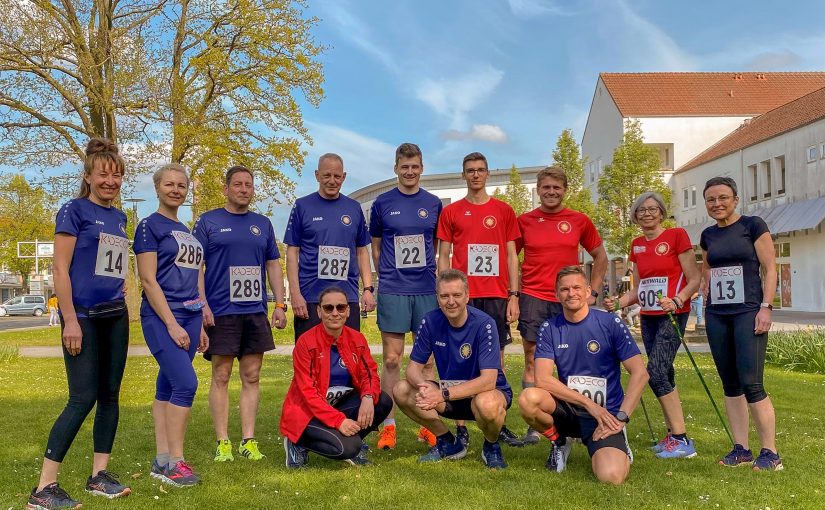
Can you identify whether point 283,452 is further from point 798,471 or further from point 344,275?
point 798,471

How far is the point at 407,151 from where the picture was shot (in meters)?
5.98

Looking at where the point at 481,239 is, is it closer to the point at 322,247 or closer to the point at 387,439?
the point at 322,247

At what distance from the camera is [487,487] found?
4559 millimetres

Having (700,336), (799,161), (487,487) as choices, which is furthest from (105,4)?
(799,161)

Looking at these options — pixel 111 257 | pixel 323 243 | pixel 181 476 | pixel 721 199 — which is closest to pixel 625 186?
pixel 721 199

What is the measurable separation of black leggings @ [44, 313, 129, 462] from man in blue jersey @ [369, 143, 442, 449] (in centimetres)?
217

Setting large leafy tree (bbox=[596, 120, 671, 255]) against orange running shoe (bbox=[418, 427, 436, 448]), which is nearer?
orange running shoe (bbox=[418, 427, 436, 448])

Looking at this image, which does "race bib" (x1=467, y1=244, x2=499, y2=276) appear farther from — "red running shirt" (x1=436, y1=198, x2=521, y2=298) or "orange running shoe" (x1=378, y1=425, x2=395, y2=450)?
"orange running shoe" (x1=378, y1=425, x2=395, y2=450)

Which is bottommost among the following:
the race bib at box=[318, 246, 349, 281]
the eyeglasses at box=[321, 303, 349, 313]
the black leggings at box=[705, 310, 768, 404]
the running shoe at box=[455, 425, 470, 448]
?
the running shoe at box=[455, 425, 470, 448]

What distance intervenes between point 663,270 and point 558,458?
1796 mm

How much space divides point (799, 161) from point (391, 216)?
26383 millimetres

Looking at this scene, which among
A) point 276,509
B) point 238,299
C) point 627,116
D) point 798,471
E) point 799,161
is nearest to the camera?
point 276,509

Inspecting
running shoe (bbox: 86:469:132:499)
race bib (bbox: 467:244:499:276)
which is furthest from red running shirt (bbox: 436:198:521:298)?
running shoe (bbox: 86:469:132:499)

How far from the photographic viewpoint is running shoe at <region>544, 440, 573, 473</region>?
498cm
